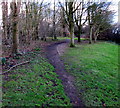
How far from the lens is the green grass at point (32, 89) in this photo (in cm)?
405

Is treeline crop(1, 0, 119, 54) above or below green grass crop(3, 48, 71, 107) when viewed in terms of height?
above

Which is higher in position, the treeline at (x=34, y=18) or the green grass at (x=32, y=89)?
the treeline at (x=34, y=18)

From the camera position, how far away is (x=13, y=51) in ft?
29.9

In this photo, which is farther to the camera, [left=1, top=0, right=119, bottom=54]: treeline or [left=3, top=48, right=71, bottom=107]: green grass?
[left=1, top=0, right=119, bottom=54]: treeline

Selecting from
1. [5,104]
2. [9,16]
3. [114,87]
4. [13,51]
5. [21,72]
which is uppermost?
[9,16]

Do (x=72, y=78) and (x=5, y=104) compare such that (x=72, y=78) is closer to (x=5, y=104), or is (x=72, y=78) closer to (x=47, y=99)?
(x=47, y=99)

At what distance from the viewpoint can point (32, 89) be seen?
4.80 meters

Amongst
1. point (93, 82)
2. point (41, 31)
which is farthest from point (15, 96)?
point (41, 31)

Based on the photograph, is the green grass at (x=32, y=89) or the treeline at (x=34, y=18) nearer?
the green grass at (x=32, y=89)

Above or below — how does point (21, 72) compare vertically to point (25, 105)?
above

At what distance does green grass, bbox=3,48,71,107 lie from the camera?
4054 millimetres

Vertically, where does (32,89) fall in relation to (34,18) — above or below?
below

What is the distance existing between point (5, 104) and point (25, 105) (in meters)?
0.62

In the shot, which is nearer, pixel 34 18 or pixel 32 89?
pixel 32 89
